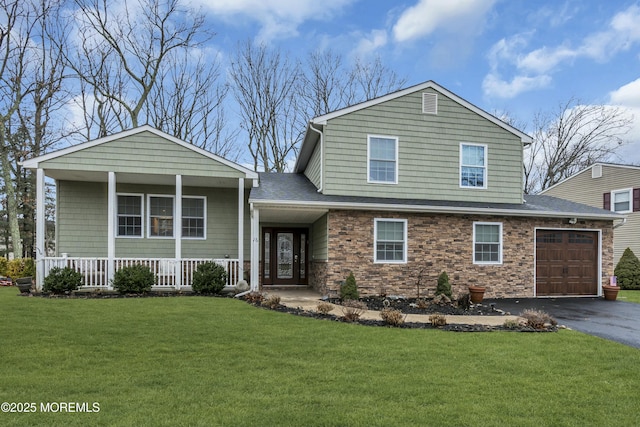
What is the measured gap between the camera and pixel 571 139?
96.8 feet

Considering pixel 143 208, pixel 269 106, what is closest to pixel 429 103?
pixel 143 208

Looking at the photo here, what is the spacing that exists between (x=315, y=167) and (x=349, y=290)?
4932 mm

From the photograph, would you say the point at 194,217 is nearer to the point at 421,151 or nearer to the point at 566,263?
the point at 421,151

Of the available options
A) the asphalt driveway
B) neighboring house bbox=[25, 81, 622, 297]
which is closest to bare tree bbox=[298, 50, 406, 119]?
neighboring house bbox=[25, 81, 622, 297]

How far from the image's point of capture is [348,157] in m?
12.5

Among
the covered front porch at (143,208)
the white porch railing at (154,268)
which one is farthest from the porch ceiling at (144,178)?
the white porch railing at (154,268)

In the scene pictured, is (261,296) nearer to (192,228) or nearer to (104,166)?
(192,228)

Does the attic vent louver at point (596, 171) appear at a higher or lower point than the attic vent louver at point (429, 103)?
lower

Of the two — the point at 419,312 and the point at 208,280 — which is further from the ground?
the point at 208,280

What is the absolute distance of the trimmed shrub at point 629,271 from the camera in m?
17.1

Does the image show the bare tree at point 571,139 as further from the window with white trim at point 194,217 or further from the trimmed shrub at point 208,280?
the trimmed shrub at point 208,280

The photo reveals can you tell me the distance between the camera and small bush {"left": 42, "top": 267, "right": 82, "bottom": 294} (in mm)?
10492

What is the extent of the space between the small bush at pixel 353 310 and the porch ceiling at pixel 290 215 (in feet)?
10.0

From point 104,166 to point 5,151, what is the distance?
10437mm
